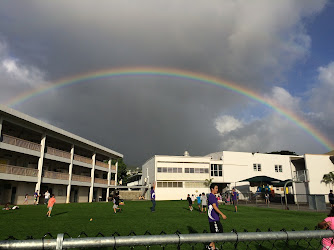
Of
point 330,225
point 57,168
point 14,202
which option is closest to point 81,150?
point 57,168

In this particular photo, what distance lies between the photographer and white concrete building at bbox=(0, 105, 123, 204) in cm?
2781

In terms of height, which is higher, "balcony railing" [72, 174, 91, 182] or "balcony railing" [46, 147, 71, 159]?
"balcony railing" [46, 147, 71, 159]

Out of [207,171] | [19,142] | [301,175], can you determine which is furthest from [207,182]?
[19,142]

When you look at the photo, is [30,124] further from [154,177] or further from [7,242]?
[7,242]

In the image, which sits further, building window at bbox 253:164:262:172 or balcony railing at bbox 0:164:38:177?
building window at bbox 253:164:262:172

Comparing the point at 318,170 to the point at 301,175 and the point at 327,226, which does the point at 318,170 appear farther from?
the point at 327,226

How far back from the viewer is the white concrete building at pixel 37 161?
27.8 metres

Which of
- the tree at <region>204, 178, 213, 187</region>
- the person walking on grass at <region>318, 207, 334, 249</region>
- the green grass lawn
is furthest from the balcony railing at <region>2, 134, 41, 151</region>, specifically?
the tree at <region>204, 178, 213, 187</region>

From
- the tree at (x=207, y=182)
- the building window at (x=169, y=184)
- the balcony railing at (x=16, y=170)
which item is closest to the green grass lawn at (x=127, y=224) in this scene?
the balcony railing at (x=16, y=170)

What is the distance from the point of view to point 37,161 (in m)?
33.4

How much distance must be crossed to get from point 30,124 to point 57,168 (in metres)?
10.4

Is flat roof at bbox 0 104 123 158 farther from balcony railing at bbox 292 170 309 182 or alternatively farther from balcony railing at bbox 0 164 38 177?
balcony railing at bbox 292 170 309 182

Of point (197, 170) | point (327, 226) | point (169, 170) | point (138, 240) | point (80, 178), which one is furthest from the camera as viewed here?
point (197, 170)

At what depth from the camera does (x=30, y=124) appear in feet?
101
